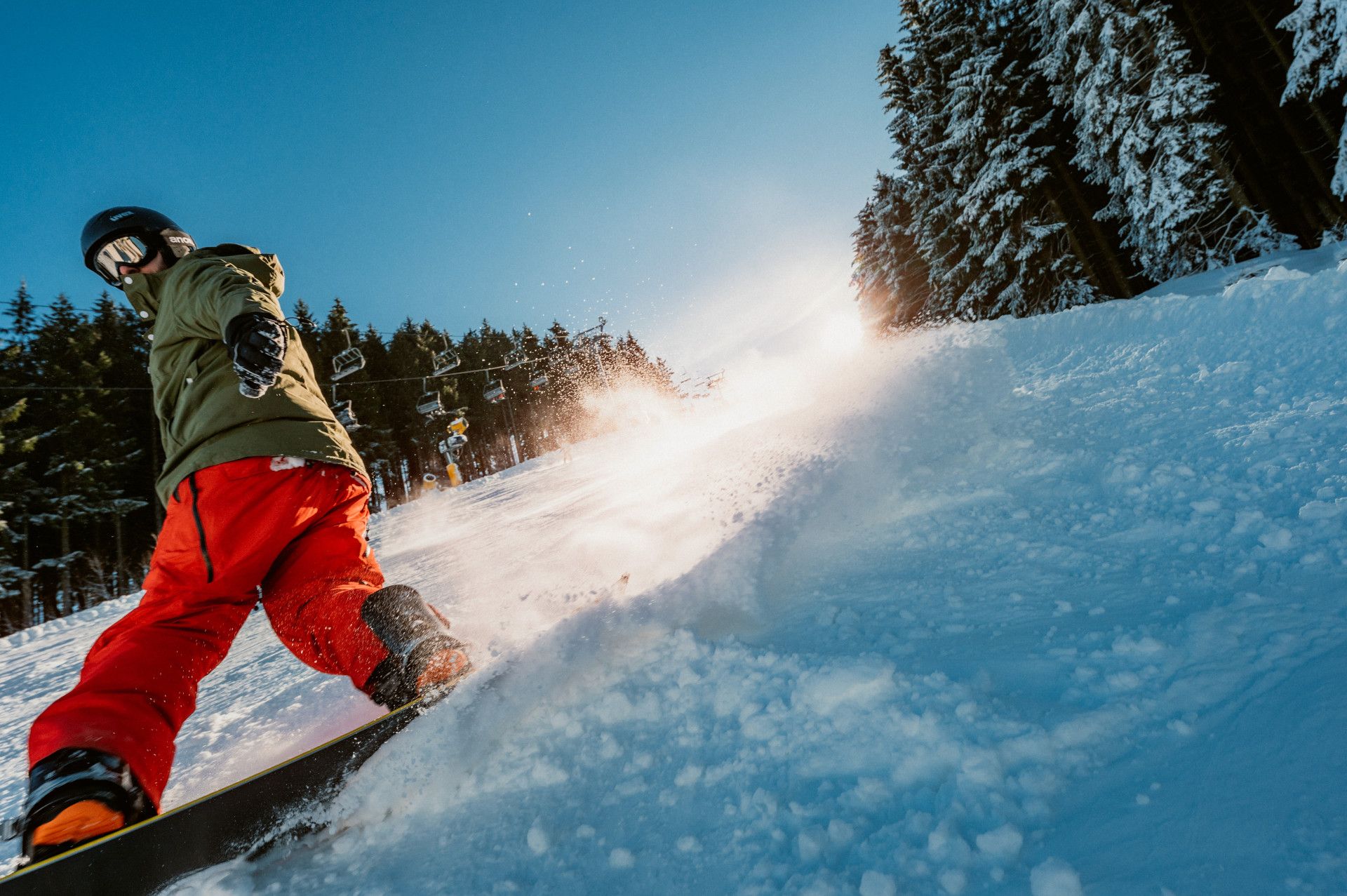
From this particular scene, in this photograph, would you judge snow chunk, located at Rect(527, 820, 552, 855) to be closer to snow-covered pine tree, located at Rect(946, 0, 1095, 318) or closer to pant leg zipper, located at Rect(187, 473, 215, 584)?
pant leg zipper, located at Rect(187, 473, 215, 584)

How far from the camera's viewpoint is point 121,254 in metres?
2.12

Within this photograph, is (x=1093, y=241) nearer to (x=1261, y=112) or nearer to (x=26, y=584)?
(x=1261, y=112)

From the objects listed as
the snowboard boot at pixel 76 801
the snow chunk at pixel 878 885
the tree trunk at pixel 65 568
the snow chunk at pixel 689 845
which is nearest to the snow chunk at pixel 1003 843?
the snow chunk at pixel 878 885

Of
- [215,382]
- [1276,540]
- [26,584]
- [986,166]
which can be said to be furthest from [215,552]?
[26,584]

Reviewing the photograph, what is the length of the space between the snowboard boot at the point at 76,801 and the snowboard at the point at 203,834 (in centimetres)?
8

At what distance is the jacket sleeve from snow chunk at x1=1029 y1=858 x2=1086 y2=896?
2407 mm

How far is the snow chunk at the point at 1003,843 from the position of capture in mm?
809

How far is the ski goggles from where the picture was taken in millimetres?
2105

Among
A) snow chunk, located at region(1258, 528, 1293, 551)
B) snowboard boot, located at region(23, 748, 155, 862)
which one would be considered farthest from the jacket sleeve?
snow chunk, located at region(1258, 528, 1293, 551)

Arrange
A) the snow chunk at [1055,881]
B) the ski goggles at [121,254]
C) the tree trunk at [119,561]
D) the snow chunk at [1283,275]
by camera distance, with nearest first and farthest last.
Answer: the snow chunk at [1055,881] < the ski goggles at [121,254] < the snow chunk at [1283,275] < the tree trunk at [119,561]

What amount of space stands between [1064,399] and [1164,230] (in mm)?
11932

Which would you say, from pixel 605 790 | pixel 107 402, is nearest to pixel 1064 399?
pixel 605 790

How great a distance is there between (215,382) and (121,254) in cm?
70

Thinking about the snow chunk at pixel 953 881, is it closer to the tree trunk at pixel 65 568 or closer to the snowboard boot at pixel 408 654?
the snowboard boot at pixel 408 654
